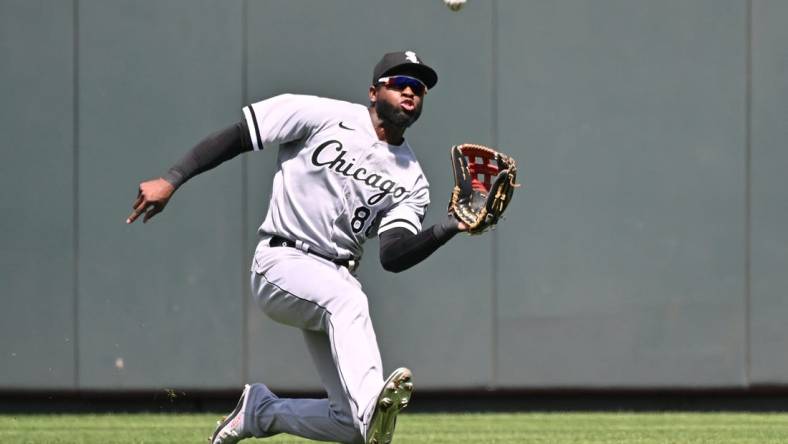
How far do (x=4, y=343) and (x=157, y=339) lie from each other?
100 centimetres

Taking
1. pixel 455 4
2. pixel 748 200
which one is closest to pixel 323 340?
pixel 455 4

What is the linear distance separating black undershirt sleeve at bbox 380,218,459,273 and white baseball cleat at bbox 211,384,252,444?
0.95 meters

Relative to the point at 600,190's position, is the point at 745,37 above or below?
above

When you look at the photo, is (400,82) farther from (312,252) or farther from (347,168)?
(312,252)

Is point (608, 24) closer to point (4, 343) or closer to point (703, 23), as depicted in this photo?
point (703, 23)

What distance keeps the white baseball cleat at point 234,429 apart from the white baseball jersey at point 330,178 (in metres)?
0.80

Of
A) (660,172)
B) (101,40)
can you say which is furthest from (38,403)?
(660,172)

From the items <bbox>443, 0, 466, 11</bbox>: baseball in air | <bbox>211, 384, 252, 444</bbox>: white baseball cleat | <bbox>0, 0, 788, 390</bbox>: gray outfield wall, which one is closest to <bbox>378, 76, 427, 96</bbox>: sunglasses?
<bbox>211, 384, 252, 444</bbox>: white baseball cleat

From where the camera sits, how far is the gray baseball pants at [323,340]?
5086mm

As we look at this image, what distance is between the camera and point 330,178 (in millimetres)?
5535

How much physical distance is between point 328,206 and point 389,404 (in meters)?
0.98

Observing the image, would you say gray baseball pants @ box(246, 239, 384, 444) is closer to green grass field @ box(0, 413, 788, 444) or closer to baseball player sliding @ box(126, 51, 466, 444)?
baseball player sliding @ box(126, 51, 466, 444)

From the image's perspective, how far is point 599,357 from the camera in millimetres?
9453

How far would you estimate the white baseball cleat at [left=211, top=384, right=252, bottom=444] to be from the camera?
5.86m
